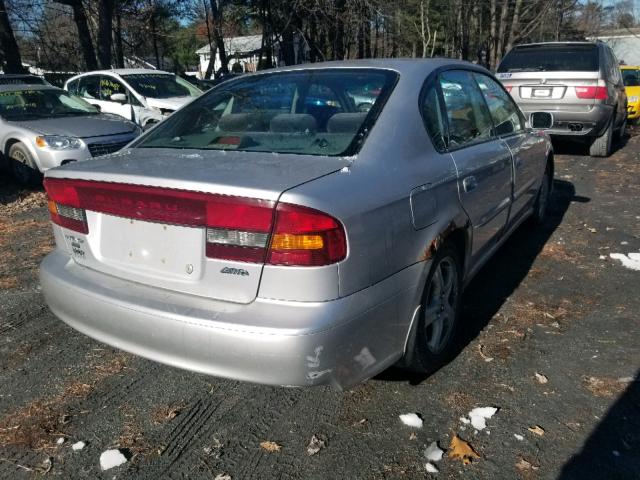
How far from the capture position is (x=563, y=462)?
2.35 meters

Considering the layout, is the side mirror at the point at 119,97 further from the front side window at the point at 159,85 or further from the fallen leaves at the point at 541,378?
the fallen leaves at the point at 541,378

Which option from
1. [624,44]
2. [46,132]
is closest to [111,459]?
[46,132]

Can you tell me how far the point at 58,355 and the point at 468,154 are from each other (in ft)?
8.60

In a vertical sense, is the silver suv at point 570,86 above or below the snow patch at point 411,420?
above

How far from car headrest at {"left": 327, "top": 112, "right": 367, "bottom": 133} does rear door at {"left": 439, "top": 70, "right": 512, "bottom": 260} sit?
2.06 ft

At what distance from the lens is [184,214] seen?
2.21 m

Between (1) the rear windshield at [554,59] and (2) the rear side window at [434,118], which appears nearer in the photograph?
(2) the rear side window at [434,118]

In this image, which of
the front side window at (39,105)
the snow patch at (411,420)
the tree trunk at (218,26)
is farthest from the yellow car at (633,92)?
the tree trunk at (218,26)

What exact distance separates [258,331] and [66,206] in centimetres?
123

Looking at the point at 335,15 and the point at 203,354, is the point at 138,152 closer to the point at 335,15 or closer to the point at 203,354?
the point at 203,354

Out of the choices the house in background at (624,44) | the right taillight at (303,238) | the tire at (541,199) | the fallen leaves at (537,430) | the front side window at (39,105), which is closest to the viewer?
the right taillight at (303,238)

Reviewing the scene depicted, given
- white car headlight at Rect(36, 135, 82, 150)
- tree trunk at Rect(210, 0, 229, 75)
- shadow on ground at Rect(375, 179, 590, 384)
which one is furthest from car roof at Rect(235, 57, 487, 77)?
tree trunk at Rect(210, 0, 229, 75)

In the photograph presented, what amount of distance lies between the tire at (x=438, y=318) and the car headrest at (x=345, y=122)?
0.73 metres

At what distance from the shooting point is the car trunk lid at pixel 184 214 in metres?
2.12
